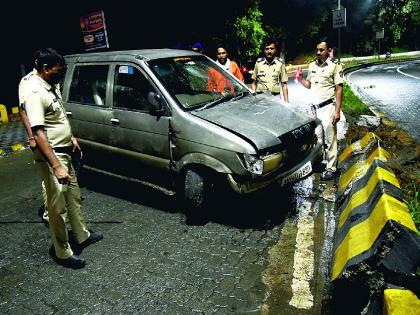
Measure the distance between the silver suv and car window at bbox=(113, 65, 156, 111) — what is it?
0.01m

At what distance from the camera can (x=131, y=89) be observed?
459cm

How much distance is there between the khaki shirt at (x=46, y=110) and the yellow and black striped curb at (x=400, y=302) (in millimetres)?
2917

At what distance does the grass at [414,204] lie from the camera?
357cm

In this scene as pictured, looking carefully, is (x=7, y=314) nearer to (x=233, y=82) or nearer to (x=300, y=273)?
(x=300, y=273)

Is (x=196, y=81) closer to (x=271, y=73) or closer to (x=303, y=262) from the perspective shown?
(x=271, y=73)

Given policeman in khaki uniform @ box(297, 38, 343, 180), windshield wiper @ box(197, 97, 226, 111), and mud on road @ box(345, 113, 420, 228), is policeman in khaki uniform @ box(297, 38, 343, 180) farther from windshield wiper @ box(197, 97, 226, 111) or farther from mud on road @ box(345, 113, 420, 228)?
windshield wiper @ box(197, 97, 226, 111)

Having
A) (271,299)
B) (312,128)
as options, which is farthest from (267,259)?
(312,128)

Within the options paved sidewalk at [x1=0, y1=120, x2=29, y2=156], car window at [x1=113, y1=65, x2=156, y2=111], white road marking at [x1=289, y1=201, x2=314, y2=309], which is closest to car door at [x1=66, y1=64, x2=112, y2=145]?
car window at [x1=113, y1=65, x2=156, y2=111]

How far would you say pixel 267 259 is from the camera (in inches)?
134

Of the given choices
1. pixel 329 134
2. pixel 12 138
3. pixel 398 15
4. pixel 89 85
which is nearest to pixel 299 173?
pixel 329 134

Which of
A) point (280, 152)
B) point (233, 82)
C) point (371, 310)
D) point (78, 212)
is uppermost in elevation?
point (233, 82)

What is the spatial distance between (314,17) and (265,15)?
862 cm

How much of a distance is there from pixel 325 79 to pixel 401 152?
159 cm

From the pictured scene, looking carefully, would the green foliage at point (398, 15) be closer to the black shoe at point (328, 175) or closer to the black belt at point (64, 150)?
the black shoe at point (328, 175)
